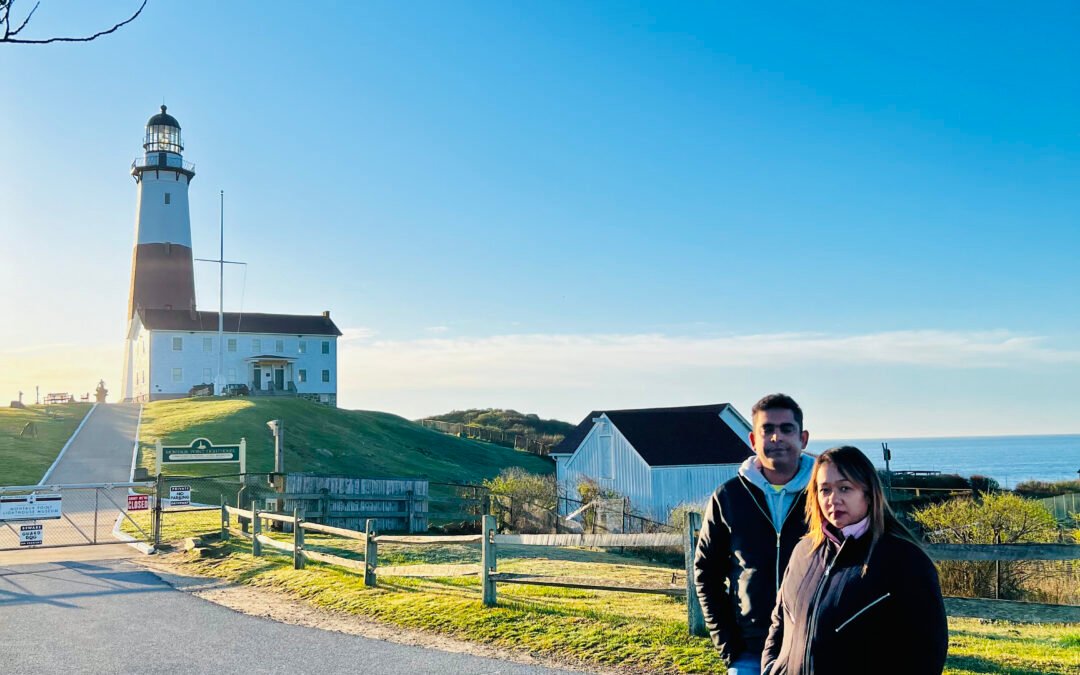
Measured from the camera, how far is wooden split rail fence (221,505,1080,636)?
825 cm

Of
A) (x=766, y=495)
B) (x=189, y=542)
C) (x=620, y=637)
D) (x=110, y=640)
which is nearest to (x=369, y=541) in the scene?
(x=110, y=640)

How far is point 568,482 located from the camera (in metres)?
38.4

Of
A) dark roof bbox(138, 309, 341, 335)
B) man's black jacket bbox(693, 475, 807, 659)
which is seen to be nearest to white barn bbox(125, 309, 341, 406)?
dark roof bbox(138, 309, 341, 335)

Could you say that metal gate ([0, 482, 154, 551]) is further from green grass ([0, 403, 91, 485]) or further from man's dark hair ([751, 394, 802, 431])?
man's dark hair ([751, 394, 802, 431])

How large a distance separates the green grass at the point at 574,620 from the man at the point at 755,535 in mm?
4150

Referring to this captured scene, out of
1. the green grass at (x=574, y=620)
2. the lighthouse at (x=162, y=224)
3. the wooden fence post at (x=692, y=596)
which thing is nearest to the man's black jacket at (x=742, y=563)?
the green grass at (x=574, y=620)

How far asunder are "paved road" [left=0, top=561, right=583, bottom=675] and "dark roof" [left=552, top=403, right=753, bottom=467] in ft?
79.4

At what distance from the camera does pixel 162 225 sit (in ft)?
221

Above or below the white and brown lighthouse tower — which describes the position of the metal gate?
below

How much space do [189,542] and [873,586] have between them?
18.0m

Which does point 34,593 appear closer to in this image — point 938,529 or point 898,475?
point 938,529

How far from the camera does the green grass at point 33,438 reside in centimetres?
3547

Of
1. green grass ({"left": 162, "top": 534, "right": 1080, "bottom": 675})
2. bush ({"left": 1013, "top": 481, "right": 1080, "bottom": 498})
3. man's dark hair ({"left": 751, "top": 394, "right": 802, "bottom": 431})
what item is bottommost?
bush ({"left": 1013, "top": 481, "right": 1080, "bottom": 498})

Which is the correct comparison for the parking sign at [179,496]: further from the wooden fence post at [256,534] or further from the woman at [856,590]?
the woman at [856,590]
